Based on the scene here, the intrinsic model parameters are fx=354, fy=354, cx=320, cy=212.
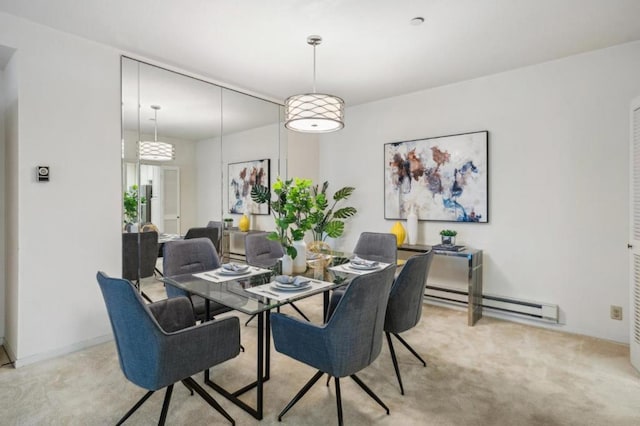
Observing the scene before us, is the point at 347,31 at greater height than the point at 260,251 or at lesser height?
greater

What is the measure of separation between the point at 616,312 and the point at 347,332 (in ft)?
9.18

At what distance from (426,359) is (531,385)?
0.69 metres

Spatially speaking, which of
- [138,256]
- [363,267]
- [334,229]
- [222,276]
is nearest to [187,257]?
[222,276]

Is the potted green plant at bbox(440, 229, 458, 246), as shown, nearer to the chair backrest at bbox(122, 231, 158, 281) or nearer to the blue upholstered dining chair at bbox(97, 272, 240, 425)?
the blue upholstered dining chair at bbox(97, 272, 240, 425)

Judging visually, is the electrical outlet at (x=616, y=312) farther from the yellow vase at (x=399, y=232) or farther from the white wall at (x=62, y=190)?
the white wall at (x=62, y=190)

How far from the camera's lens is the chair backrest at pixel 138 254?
316 cm

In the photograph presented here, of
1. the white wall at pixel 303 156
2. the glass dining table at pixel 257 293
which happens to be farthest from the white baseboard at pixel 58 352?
the white wall at pixel 303 156

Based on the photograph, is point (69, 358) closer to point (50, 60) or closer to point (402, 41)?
point (50, 60)

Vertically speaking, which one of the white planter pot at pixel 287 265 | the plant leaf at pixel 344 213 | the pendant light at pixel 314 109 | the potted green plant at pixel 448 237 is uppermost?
the pendant light at pixel 314 109

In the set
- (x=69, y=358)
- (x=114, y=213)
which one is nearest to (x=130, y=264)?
(x=114, y=213)

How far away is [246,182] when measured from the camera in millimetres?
4332

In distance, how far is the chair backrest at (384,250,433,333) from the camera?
87.9 inches

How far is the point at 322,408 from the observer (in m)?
2.07

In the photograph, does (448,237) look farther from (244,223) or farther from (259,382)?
(259,382)
